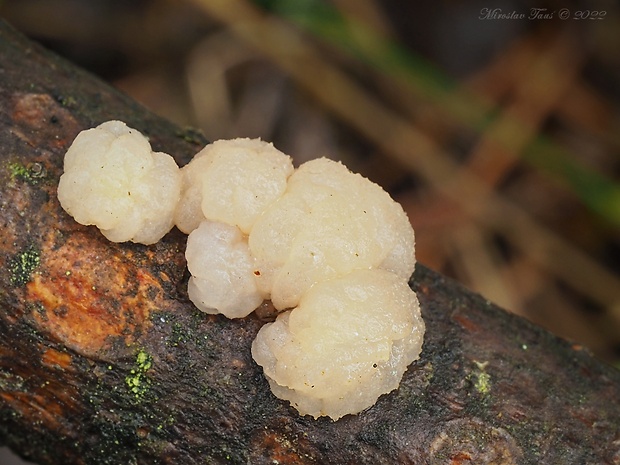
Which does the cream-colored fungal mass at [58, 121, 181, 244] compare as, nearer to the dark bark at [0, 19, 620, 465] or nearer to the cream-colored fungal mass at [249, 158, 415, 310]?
the dark bark at [0, 19, 620, 465]

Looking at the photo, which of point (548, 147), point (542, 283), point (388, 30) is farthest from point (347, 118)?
point (542, 283)

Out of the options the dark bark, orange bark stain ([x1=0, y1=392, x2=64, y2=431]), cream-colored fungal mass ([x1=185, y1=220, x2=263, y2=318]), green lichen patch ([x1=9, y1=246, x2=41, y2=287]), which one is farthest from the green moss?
green lichen patch ([x1=9, y1=246, x2=41, y2=287])

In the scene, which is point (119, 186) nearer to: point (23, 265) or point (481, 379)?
point (23, 265)

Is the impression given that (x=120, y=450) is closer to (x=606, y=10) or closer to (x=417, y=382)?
(x=417, y=382)

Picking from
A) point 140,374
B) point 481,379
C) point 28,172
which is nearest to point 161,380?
point 140,374

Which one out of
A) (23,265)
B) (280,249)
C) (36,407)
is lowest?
(36,407)

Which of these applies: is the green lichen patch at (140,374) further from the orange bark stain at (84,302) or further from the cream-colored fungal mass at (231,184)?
the cream-colored fungal mass at (231,184)

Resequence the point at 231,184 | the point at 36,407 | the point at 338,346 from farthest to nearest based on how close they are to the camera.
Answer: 1. the point at 36,407
2. the point at 231,184
3. the point at 338,346

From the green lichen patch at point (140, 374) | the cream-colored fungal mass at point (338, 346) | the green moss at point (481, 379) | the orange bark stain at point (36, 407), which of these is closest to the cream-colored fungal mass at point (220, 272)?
the cream-colored fungal mass at point (338, 346)
